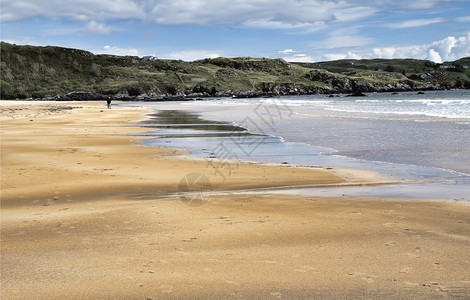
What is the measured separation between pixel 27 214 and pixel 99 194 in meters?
2.00

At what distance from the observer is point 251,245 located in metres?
6.64

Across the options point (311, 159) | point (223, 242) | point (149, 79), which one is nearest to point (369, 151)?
point (311, 159)

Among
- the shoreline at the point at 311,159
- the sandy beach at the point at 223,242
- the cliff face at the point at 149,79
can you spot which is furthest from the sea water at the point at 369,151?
the cliff face at the point at 149,79

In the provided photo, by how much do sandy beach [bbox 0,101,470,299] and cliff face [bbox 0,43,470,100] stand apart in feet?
369

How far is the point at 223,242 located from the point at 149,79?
145m

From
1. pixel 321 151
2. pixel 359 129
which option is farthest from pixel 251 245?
pixel 359 129

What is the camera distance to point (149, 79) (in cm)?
14712

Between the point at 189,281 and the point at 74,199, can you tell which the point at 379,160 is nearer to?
the point at 74,199

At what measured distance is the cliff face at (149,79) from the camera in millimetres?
134625

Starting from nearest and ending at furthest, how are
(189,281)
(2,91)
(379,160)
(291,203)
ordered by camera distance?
(189,281)
(291,203)
(379,160)
(2,91)

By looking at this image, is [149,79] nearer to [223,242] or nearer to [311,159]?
[311,159]

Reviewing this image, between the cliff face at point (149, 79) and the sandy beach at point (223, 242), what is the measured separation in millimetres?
112485

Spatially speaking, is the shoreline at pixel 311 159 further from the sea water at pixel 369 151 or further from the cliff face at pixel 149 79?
the cliff face at pixel 149 79

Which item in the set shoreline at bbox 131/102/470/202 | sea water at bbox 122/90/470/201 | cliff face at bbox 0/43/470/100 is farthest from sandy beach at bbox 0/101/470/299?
cliff face at bbox 0/43/470/100
